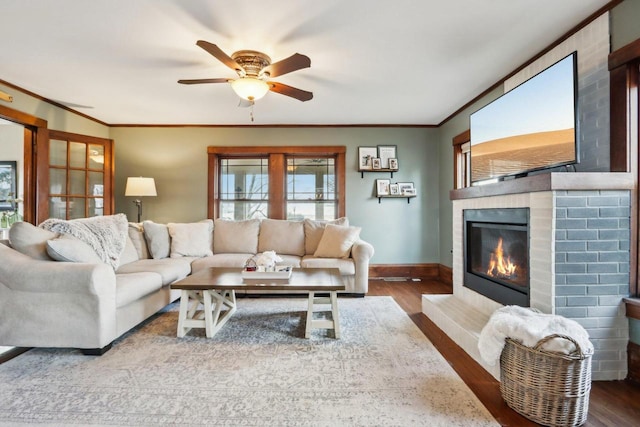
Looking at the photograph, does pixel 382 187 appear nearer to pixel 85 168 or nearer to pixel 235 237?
pixel 235 237

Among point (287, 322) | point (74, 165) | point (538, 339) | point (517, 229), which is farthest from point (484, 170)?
point (74, 165)

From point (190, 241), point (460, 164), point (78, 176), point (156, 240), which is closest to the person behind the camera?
point (156, 240)

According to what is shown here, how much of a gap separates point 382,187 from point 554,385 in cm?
364

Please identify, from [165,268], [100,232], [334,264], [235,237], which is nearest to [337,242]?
[334,264]

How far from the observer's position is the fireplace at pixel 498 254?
2240 millimetres

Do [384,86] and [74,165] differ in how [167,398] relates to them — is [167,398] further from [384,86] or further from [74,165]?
[74,165]

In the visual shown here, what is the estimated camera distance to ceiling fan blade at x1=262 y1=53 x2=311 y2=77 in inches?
89.6

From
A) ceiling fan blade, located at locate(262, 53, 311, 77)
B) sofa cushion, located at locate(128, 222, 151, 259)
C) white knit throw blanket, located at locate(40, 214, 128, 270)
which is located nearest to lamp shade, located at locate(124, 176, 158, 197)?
sofa cushion, located at locate(128, 222, 151, 259)

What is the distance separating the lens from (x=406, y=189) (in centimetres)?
491

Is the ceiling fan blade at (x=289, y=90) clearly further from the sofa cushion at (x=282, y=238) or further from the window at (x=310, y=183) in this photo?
the window at (x=310, y=183)

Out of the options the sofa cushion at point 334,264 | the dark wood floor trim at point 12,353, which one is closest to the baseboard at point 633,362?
the sofa cushion at point 334,264

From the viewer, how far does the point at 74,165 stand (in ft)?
14.0

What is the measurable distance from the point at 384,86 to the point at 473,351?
8.56ft

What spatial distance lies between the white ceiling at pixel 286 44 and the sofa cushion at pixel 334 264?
1.90 meters
